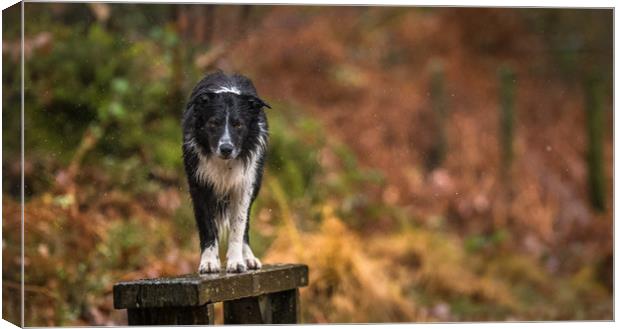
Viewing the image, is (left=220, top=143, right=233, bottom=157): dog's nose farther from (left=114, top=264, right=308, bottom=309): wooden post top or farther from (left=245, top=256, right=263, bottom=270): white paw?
(left=245, top=256, right=263, bottom=270): white paw

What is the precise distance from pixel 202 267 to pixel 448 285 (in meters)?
6.23

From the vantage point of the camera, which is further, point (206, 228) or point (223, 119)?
point (206, 228)

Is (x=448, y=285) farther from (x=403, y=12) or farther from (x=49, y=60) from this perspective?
(x=403, y=12)

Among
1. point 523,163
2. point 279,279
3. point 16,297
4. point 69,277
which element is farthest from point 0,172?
point 523,163

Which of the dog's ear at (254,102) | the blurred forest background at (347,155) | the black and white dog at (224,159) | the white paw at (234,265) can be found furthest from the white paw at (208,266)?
the blurred forest background at (347,155)

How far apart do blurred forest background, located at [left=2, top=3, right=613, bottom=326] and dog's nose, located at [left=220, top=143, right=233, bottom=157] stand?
8.66ft

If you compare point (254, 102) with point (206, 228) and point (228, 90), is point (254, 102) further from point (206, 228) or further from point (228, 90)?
point (206, 228)

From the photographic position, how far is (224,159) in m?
5.59

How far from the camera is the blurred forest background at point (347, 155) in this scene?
9.47 meters

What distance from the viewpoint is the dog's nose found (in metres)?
5.51

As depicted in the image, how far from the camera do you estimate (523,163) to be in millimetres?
14883

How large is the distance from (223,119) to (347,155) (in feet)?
25.1

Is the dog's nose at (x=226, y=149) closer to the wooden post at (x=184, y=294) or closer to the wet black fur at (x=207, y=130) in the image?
the wet black fur at (x=207, y=130)

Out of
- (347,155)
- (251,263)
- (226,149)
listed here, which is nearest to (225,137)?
(226,149)
